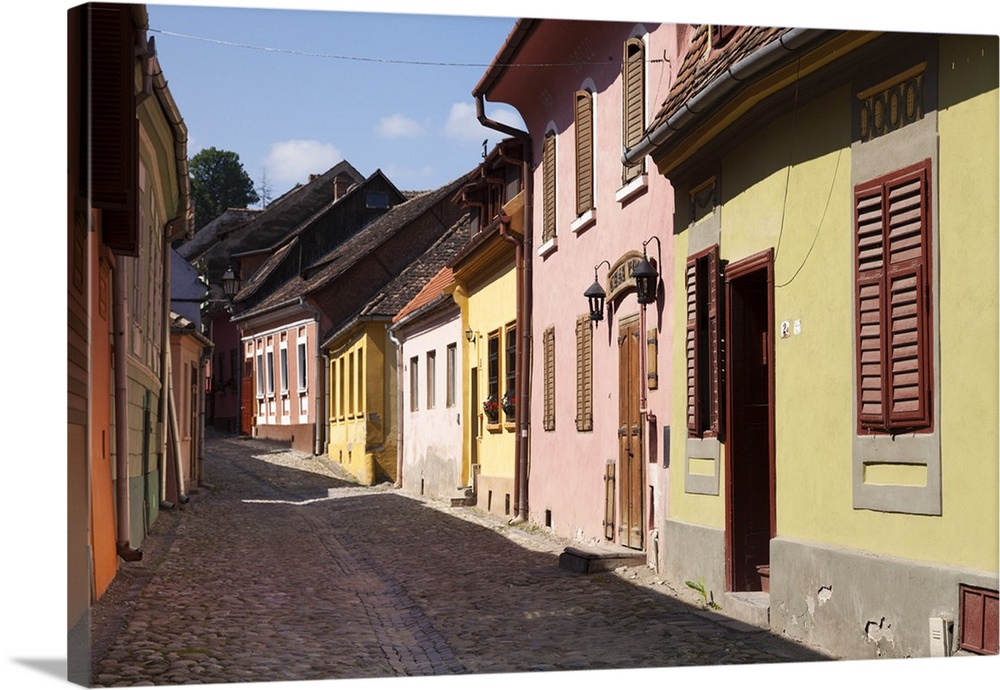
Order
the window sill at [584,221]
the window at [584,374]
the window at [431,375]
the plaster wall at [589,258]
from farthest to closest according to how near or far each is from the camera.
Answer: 1. the window at [431,375]
2. the window at [584,374]
3. the window sill at [584,221]
4. the plaster wall at [589,258]

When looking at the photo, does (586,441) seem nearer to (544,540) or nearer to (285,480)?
(544,540)

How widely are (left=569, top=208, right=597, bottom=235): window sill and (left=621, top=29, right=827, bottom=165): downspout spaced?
2962 millimetres

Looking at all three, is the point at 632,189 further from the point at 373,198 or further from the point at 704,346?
the point at 373,198

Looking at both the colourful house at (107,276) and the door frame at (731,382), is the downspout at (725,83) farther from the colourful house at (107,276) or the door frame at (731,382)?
the colourful house at (107,276)

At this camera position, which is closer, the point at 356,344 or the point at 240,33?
the point at 240,33

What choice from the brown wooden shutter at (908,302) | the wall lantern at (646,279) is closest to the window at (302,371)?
the wall lantern at (646,279)

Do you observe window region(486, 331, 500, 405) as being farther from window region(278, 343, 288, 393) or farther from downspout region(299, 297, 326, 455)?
downspout region(299, 297, 326, 455)

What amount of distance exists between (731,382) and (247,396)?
12758 mm

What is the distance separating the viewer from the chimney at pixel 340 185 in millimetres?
14055

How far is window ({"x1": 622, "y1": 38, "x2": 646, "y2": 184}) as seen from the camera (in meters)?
12.2

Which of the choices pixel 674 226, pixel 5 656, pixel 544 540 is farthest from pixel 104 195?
pixel 544 540

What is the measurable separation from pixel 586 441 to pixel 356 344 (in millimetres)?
14935

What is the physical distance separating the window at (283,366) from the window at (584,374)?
263 inches

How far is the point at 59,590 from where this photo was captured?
841cm
